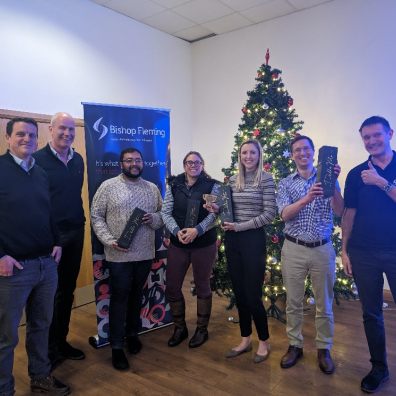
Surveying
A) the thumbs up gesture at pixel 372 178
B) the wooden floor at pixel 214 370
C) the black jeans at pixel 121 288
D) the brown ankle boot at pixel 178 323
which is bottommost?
the wooden floor at pixel 214 370

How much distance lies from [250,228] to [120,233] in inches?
37.3

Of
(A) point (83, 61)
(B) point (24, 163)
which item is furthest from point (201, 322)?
(A) point (83, 61)

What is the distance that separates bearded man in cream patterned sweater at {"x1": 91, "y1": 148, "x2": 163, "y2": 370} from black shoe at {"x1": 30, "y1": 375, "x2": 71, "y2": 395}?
1.34 ft

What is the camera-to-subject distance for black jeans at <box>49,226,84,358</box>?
2566mm

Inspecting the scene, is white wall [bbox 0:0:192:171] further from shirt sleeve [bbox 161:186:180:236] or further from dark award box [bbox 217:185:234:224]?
dark award box [bbox 217:185:234:224]

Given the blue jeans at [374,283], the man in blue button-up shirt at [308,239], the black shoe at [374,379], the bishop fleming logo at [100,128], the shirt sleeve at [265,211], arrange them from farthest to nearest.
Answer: the bishop fleming logo at [100,128]
the shirt sleeve at [265,211]
the man in blue button-up shirt at [308,239]
the black shoe at [374,379]
the blue jeans at [374,283]

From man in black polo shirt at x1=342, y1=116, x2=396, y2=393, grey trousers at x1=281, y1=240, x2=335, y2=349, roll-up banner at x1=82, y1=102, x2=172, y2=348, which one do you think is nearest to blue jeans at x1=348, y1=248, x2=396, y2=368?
man in black polo shirt at x1=342, y1=116, x2=396, y2=393

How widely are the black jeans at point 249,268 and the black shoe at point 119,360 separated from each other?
922mm

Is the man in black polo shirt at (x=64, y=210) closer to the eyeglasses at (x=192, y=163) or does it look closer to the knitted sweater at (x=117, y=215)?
the knitted sweater at (x=117, y=215)

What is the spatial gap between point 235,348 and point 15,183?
194 centimetres

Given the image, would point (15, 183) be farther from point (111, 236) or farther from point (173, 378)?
point (173, 378)

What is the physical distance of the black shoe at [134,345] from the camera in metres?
2.81

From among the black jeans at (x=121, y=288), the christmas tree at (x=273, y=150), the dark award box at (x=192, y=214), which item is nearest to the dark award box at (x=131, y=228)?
the black jeans at (x=121, y=288)

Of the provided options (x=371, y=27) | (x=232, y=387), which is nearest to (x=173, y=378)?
(x=232, y=387)
